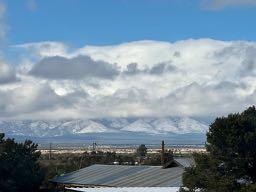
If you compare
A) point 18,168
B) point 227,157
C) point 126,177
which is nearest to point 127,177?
point 126,177

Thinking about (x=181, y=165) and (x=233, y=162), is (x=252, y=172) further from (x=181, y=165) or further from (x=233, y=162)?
(x=181, y=165)

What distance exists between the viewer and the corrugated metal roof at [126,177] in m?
49.7

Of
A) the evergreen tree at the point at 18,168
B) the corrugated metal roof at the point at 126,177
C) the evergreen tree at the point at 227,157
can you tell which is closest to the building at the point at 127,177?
the corrugated metal roof at the point at 126,177

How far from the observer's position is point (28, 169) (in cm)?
5650

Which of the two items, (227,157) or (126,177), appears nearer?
(227,157)

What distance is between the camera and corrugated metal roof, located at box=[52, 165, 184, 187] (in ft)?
163

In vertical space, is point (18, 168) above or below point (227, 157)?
below

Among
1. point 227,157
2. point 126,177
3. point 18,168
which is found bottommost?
point 126,177

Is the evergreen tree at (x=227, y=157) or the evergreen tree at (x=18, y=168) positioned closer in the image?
the evergreen tree at (x=227, y=157)

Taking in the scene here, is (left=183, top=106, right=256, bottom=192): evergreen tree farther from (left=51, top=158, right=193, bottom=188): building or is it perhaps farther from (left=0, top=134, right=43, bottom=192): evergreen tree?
(left=0, top=134, right=43, bottom=192): evergreen tree

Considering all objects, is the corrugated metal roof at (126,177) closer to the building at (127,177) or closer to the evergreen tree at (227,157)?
the building at (127,177)

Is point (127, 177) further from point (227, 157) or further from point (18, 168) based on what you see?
point (227, 157)

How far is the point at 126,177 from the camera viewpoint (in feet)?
179

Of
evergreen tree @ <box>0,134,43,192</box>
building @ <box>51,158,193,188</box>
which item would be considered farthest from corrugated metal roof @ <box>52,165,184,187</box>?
evergreen tree @ <box>0,134,43,192</box>
